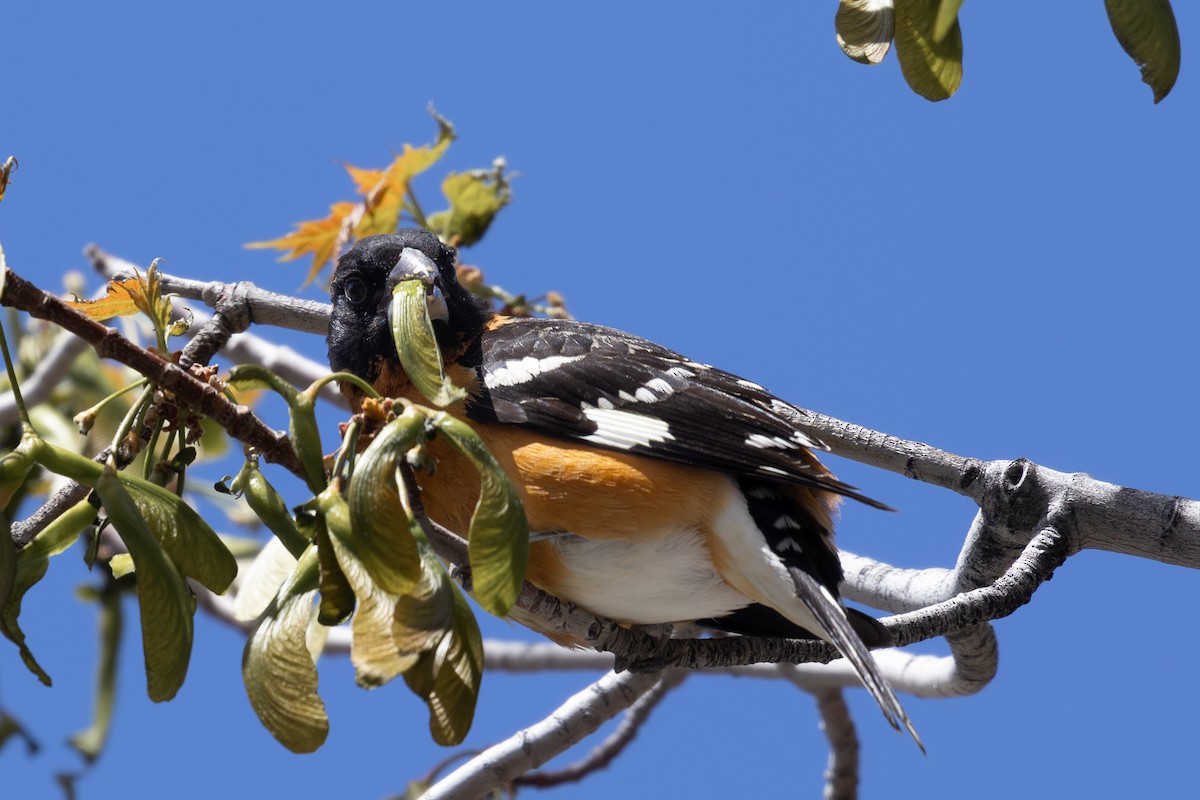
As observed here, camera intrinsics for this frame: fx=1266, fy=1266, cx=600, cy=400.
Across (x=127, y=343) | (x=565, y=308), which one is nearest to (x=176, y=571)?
(x=127, y=343)

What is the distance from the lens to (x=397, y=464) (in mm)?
2066

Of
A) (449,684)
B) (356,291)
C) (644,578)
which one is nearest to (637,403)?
(644,578)

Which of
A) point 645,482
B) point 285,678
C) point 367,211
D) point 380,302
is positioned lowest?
point 285,678

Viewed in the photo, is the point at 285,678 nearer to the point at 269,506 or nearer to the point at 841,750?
the point at 269,506

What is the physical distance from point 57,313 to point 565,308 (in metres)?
3.27

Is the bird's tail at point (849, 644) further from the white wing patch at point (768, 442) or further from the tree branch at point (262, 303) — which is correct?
the tree branch at point (262, 303)

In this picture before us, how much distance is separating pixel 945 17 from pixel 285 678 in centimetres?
173

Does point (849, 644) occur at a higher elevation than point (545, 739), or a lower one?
higher

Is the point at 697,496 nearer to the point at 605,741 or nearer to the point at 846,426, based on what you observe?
the point at 846,426

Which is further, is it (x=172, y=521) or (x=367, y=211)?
(x=367, y=211)

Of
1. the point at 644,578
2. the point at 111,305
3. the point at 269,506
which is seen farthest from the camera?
the point at 644,578

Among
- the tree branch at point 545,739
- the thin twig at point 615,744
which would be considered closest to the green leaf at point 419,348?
the tree branch at point 545,739

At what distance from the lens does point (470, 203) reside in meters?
5.32

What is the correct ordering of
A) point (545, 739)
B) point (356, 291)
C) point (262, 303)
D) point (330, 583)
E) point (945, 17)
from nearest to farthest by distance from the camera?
point (330, 583), point (945, 17), point (545, 739), point (356, 291), point (262, 303)
